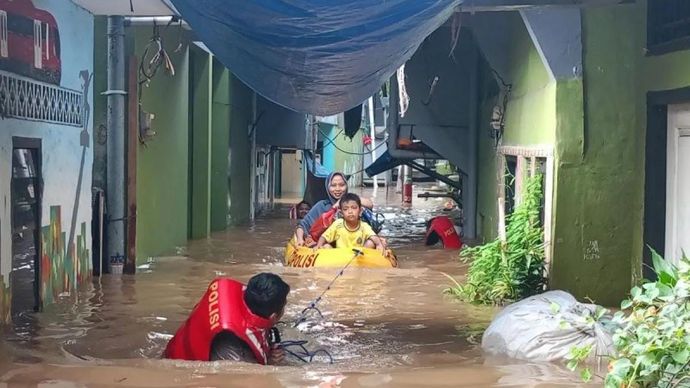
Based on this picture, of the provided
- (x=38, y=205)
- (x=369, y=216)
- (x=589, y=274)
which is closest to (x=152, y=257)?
(x=369, y=216)

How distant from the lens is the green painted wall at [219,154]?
18125 mm

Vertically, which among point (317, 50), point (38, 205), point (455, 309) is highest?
point (317, 50)

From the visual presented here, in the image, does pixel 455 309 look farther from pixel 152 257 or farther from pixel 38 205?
pixel 152 257

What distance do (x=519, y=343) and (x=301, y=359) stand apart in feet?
4.79

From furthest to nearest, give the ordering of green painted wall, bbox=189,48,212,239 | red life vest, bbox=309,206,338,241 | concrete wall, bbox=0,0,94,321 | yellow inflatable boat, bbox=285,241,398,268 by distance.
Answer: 1. green painted wall, bbox=189,48,212,239
2. red life vest, bbox=309,206,338,241
3. yellow inflatable boat, bbox=285,241,398,268
4. concrete wall, bbox=0,0,94,321

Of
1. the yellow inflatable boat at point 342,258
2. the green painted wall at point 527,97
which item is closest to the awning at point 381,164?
the green painted wall at point 527,97

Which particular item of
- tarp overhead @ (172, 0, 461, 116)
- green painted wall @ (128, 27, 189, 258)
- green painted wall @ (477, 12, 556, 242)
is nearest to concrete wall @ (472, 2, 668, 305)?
green painted wall @ (477, 12, 556, 242)

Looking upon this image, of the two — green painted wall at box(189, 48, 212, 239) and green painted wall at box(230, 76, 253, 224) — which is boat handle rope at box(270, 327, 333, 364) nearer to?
green painted wall at box(189, 48, 212, 239)

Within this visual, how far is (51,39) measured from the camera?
831 centimetres

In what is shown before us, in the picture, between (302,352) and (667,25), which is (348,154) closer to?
(667,25)

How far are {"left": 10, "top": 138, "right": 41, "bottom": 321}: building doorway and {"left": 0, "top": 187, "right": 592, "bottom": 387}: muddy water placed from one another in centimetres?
20

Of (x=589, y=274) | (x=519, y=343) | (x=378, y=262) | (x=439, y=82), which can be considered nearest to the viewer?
(x=519, y=343)

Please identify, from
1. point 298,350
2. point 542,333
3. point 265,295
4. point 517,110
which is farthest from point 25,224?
point 517,110

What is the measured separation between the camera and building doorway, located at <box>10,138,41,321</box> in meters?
7.59
